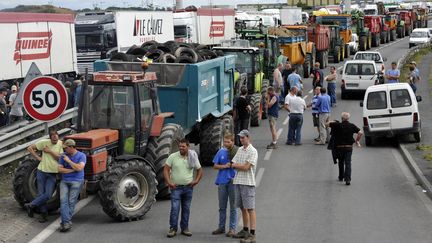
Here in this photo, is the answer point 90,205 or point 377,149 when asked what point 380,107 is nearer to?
point 377,149

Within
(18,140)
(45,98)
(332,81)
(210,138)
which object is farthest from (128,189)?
(332,81)

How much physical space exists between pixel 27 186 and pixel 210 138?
568 centimetres

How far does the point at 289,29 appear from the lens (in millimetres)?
39188

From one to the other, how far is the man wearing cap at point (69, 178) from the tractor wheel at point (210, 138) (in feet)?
19.0

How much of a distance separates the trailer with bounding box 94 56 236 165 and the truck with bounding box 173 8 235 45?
82.7 ft

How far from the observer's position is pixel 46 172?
41.1 ft

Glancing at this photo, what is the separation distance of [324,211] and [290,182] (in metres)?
2.83

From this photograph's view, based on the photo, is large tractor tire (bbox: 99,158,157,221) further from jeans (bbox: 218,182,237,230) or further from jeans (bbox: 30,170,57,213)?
jeans (bbox: 218,182,237,230)

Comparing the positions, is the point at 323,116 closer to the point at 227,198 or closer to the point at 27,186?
the point at 227,198

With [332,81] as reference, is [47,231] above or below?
below

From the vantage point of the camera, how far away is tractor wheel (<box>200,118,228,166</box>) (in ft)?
57.9

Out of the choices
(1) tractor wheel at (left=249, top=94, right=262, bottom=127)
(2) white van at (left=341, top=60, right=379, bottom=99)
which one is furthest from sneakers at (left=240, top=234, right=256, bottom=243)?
(2) white van at (left=341, top=60, right=379, bottom=99)

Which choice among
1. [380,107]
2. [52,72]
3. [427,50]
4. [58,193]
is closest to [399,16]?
[427,50]

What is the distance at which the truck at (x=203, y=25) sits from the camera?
44.8m
